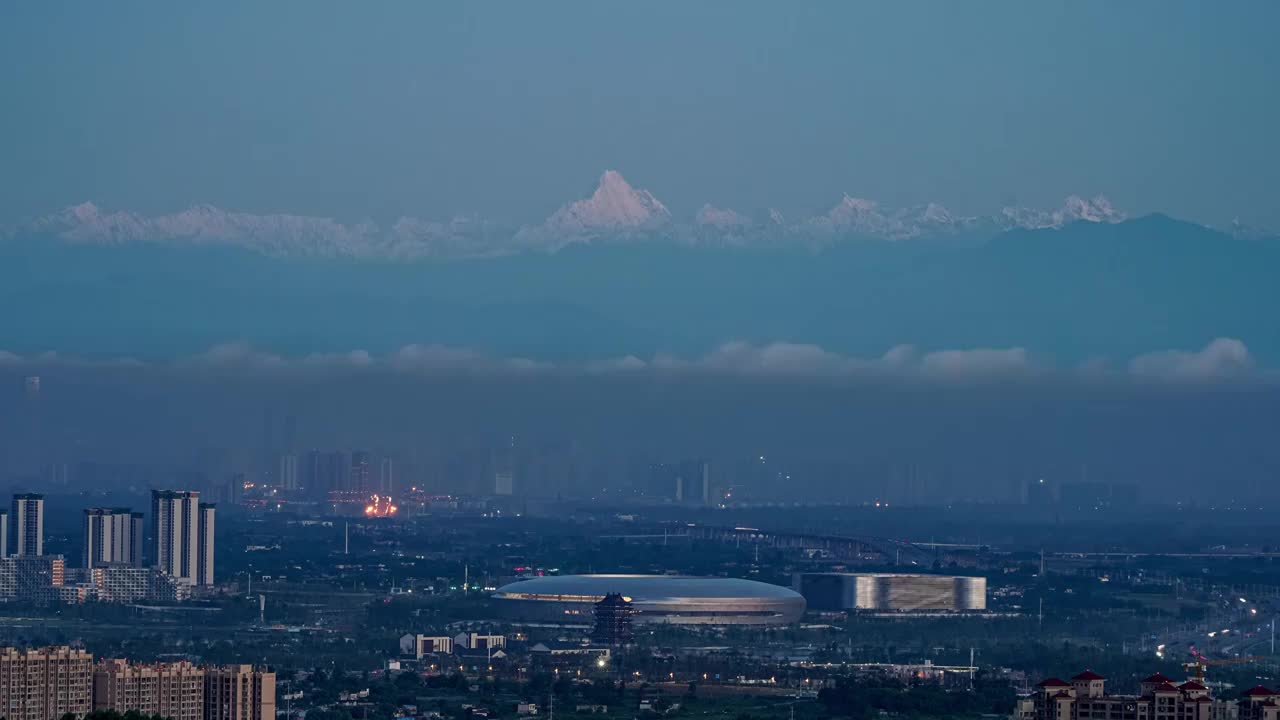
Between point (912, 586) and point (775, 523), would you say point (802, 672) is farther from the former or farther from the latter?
point (775, 523)

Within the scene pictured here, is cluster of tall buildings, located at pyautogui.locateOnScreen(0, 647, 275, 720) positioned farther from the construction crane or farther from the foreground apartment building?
the construction crane

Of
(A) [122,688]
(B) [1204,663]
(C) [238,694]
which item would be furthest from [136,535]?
(A) [122,688]

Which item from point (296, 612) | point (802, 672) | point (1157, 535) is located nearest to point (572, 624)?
point (296, 612)

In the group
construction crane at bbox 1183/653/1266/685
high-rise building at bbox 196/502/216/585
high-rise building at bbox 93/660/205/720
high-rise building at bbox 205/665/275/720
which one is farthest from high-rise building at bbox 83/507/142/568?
high-rise building at bbox 93/660/205/720

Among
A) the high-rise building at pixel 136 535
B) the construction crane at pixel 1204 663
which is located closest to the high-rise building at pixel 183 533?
the high-rise building at pixel 136 535

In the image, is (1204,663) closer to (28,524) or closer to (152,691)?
(152,691)

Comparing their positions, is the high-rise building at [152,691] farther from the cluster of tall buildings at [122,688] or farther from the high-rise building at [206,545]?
the high-rise building at [206,545]
